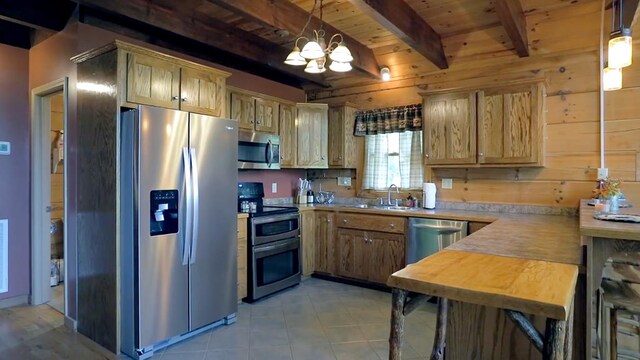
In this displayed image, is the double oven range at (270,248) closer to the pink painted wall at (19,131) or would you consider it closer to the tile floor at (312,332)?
the tile floor at (312,332)

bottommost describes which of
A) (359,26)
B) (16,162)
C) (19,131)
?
(16,162)

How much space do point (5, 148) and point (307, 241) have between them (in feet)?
10.0

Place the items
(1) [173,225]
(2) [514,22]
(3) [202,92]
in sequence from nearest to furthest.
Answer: (1) [173,225] < (2) [514,22] < (3) [202,92]

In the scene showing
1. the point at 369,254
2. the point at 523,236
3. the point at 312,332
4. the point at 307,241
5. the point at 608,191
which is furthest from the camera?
the point at 307,241

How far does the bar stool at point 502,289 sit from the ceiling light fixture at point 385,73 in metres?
3.03

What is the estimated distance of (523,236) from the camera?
2.26 meters

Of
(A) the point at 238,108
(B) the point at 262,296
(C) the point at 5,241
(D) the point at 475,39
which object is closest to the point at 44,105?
(C) the point at 5,241

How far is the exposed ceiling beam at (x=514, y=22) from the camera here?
2.59m

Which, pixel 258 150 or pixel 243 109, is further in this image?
pixel 258 150

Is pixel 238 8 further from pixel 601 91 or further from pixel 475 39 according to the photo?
pixel 601 91

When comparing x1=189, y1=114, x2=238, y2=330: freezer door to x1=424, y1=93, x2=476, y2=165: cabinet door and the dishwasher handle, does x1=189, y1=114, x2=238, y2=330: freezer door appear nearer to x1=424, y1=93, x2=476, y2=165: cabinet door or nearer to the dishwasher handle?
the dishwasher handle

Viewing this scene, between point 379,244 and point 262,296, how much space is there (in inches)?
51.3

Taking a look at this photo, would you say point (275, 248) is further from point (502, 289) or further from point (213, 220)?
point (502, 289)

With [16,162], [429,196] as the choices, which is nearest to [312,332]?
[429,196]
